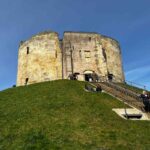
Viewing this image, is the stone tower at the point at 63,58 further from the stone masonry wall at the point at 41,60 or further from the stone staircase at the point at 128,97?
the stone staircase at the point at 128,97

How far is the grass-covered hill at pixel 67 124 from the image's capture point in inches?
669

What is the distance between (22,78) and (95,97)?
2523 centimetres

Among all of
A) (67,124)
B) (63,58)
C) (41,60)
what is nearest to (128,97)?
(67,124)

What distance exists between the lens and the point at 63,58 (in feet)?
160

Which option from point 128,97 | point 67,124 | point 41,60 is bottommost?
point 67,124

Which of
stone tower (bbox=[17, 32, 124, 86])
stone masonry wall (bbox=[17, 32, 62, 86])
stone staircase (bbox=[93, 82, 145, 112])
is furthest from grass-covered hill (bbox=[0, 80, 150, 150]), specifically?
stone tower (bbox=[17, 32, 124, 86])

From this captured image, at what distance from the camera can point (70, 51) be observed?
162ft

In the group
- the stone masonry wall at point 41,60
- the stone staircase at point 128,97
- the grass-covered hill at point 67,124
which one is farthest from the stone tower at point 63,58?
the grass-covered hill at point 67,124

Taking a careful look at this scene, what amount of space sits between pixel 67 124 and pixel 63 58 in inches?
1167

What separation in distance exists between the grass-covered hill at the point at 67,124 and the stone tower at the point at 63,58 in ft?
61.7

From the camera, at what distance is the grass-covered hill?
55.7ft

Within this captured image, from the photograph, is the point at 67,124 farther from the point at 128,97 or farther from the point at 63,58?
the point at 63,58

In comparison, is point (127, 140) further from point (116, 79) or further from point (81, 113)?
point (116, 79)

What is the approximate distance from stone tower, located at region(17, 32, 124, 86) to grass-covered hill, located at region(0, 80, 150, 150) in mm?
18795
